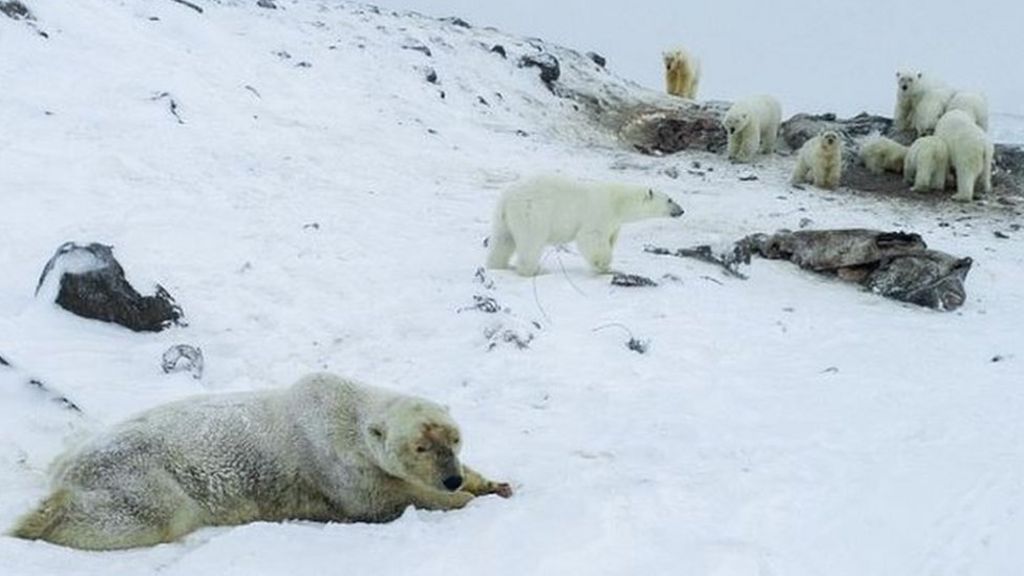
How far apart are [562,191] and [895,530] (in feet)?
20.1

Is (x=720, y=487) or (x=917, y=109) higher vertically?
(x=917, y=109)

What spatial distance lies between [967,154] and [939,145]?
1.86 feet

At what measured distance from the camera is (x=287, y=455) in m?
5.62

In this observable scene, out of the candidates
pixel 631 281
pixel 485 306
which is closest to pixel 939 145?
pixel 631 281

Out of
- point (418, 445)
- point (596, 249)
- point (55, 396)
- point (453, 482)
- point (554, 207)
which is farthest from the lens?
point (596, 249)

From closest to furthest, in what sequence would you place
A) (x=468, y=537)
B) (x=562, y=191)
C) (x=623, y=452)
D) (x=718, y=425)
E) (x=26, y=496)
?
1. (x=468, y=537)
2. (x=26, y=496)
3. (x=623, y=452)
4. (x=718, y=425)
5. (x=562, y=191)

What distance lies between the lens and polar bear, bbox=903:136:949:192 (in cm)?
1706

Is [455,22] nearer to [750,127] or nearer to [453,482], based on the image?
[750,127]

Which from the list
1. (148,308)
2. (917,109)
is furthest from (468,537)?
(917,109)

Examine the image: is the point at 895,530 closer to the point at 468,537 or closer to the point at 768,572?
the point at 768,572

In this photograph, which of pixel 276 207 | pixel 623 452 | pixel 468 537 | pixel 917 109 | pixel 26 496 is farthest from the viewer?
pixel 917 109

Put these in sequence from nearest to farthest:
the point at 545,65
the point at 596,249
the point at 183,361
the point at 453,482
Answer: the point at 453,482 < the point at 183,361 < the point at 596,249 < the point at 545,65

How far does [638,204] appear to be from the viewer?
37.6 feet

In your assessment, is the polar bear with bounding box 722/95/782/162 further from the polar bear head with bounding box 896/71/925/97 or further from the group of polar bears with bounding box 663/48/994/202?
the polar bear head with bounding box 896/71/925/97
